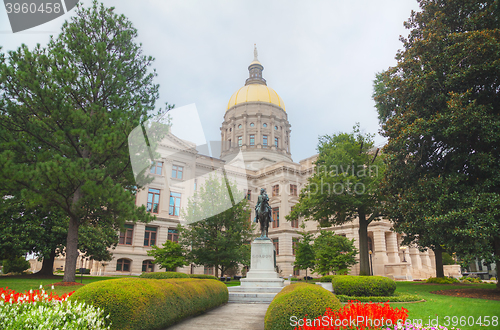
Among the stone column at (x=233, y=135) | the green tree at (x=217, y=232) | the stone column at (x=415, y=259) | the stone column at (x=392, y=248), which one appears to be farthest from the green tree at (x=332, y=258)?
the stone column at (x=233, y=135)

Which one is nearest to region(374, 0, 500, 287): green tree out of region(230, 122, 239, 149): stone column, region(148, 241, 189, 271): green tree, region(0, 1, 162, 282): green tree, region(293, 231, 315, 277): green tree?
region(0, 1, 162, 282): green tree

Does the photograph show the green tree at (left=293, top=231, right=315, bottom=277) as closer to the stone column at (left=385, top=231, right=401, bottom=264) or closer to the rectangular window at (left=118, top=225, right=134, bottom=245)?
the stone column at (left=385, top=231, right=401, bottom=264)

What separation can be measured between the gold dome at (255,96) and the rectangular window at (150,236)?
37.3 metres

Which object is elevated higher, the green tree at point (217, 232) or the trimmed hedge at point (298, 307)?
the green tree at point (217, 232)

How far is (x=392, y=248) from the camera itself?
43406 millimetres

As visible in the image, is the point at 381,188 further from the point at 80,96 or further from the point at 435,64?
the point at 80,96

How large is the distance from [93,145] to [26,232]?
13.0 metres

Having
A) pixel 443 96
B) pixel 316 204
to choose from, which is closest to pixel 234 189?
pixel 316 204

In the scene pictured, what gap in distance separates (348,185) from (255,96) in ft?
162

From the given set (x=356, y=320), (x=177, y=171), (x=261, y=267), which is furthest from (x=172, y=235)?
(x=356, y=320)

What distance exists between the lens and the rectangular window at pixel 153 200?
43.2m

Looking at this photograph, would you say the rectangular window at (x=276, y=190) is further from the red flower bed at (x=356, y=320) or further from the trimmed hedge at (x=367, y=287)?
the red flower bed at (x=356, y=320)

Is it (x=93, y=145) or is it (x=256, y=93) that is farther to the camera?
(x=256, y=93)

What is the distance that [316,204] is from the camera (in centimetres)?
2555
